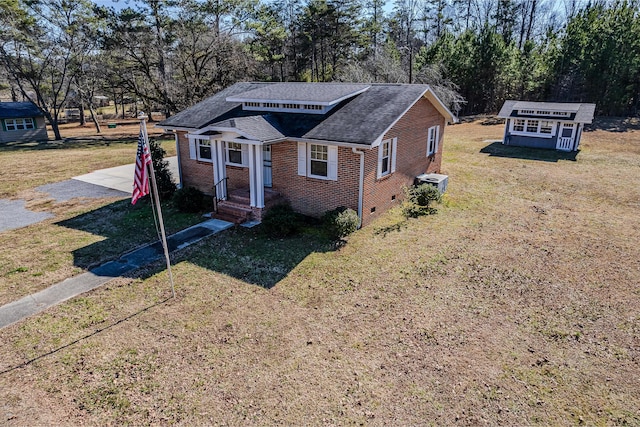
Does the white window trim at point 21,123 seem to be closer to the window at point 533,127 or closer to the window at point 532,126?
the window at point 533,127

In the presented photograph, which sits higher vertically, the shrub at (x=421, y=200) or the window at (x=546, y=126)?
the window at (x=546, y=126)

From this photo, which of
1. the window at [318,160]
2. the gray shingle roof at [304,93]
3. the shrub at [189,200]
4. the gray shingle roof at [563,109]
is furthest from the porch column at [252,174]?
the gray shingle roof at [563,109]

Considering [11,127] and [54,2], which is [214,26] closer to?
[54,2]

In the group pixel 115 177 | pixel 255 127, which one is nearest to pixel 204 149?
pixel 255 127

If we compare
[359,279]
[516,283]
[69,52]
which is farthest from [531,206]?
[69,52]

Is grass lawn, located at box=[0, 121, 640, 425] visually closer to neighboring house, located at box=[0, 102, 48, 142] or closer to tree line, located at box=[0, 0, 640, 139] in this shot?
tree line, located at box=[0, 0, 640, 139]
